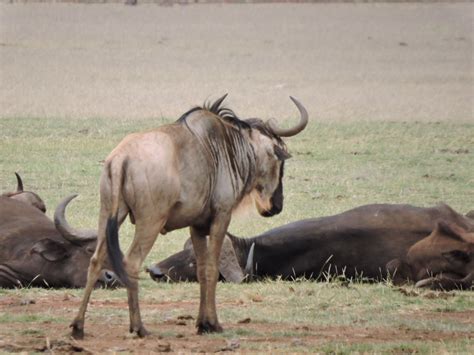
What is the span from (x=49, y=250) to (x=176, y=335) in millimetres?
2282

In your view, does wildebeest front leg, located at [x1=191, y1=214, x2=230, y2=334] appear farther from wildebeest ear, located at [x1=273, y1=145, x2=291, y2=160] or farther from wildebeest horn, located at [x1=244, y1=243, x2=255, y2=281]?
wildebeest horn, located at [x1=244, y1=243, x2=255, y2=281]

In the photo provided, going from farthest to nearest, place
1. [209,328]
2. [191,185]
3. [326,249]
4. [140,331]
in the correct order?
[326,249] → [209,328] → [191,185] → [140,331]

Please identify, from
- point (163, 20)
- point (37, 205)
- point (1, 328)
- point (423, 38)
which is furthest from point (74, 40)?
point (1, 328)

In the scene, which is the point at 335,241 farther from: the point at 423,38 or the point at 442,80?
the point at 423,38

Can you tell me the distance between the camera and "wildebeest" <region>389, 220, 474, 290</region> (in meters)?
9.55

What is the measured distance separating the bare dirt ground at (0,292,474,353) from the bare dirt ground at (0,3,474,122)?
15.6m

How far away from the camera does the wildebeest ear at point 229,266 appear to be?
990 centimetres

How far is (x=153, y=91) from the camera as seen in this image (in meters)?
28.7

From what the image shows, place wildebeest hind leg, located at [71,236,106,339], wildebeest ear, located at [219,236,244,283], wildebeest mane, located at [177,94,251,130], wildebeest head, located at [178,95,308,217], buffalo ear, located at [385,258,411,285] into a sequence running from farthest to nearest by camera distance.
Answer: wildebeest ear, located at [219,236,244,283]
buffalo ear, located at [385,258,411,285]
wildebeest mane, located at [177,94,251,130]
wildebeest head, located at [178,95,308,217]
wildebeest hind leg, located at [71,236,106,339]

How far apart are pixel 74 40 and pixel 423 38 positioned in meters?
11.3

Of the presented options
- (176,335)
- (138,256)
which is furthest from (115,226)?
(176,335)

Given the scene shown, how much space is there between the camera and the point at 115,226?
7211 mm

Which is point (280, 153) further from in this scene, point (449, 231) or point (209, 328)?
point (449, 231)

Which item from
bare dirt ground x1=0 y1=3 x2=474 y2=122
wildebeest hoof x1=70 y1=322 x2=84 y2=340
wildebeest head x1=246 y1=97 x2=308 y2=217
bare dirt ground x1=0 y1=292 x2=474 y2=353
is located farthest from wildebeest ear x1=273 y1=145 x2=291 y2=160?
bare dirt ground x1=0 y1=3 x2=474 y2=122
